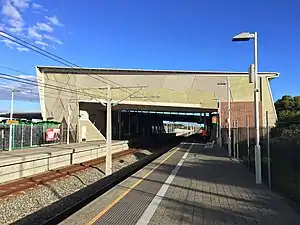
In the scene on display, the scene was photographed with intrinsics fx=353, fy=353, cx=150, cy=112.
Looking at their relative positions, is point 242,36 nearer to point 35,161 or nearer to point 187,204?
point 187,204

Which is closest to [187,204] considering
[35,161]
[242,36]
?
[242,36]

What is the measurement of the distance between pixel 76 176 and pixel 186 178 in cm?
900

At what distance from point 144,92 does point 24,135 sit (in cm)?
3213

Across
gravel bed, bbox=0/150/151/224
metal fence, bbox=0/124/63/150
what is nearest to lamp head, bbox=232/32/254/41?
gravel bed, bbox=0/150/151/224

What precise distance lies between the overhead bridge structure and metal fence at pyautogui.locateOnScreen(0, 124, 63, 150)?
1903cm

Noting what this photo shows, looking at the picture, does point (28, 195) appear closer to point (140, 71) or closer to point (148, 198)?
point (148, 198)

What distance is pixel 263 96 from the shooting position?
62.4 metres

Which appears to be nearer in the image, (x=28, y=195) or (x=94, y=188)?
(x=28, y=195)

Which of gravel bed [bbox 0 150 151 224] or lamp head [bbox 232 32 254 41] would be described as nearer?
gravel bed [bbox 0 150 151 224]

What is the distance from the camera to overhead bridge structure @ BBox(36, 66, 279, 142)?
2419 inches

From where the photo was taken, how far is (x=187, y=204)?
863cm

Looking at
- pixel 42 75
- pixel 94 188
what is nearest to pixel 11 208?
pixel 94 188

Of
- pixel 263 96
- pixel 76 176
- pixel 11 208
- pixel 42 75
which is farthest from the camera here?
pixel 42 75

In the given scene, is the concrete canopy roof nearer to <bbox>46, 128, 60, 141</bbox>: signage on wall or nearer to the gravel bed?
<bbox>46, 128, 60, 141</bbox>: signage on wall
